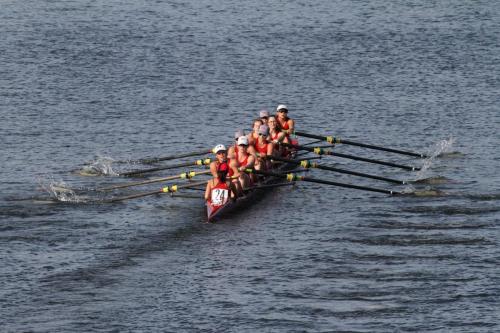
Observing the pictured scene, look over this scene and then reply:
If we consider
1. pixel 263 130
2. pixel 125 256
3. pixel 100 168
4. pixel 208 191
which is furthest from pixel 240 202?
pixel 100 168

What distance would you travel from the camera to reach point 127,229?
38.8 metres

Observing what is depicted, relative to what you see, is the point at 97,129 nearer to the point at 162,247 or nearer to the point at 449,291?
the point at 162,247

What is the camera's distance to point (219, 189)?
39188mm

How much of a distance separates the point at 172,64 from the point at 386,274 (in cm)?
3916

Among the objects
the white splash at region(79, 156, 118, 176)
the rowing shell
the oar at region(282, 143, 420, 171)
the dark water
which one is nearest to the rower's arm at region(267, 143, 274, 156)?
the rowing shell

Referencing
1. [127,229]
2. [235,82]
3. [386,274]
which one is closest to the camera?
[386,274]

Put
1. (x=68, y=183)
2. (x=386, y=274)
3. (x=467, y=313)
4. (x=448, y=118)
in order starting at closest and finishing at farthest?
(x=467, y=313), (x=386, y=274), (x=68, y=183), (x=448, y=118)

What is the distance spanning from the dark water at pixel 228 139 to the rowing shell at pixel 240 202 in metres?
0.40

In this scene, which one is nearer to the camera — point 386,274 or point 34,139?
point 386,274

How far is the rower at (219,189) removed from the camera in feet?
128

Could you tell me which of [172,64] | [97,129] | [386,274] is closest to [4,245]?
[386,274]

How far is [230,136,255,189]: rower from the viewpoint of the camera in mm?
40969

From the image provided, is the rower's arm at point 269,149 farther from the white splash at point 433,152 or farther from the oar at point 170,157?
the white splash at point 433,152

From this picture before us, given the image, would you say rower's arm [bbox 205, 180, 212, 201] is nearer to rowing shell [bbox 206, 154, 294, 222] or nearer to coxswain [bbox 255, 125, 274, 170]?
rowing shell [bbox 206, 154, 294, 222]
